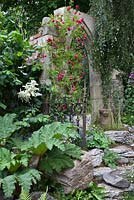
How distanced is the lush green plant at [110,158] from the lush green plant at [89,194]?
0.60m

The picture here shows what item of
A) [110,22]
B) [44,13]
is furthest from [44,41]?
[44,13]

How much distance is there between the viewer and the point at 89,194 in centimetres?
324

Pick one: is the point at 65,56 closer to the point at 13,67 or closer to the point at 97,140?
the point at 13,67

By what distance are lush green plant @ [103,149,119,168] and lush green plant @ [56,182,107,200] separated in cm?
60

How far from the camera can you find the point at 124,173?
370 cm

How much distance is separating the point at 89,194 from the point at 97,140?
1219mm

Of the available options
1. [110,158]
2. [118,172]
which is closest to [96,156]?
[110,158]

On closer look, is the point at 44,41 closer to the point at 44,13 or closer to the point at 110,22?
the point at 110,22

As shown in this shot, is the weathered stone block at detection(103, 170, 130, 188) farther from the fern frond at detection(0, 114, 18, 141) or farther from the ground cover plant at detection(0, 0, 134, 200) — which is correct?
the fern frond at detection(0, 114, 18, 141)

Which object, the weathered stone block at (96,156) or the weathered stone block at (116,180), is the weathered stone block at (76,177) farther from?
the weathered stone block at (96,156)

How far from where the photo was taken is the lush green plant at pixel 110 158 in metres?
3.94

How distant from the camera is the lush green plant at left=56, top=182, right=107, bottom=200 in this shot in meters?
3.14

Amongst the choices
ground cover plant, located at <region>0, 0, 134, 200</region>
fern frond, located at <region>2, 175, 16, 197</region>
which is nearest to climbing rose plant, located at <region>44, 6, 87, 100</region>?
ground cover plant, located at <region>0, 0, 134, 200</region>

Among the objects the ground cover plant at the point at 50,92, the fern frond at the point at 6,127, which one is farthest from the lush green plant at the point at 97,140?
the fern frond at the point at 6,127
